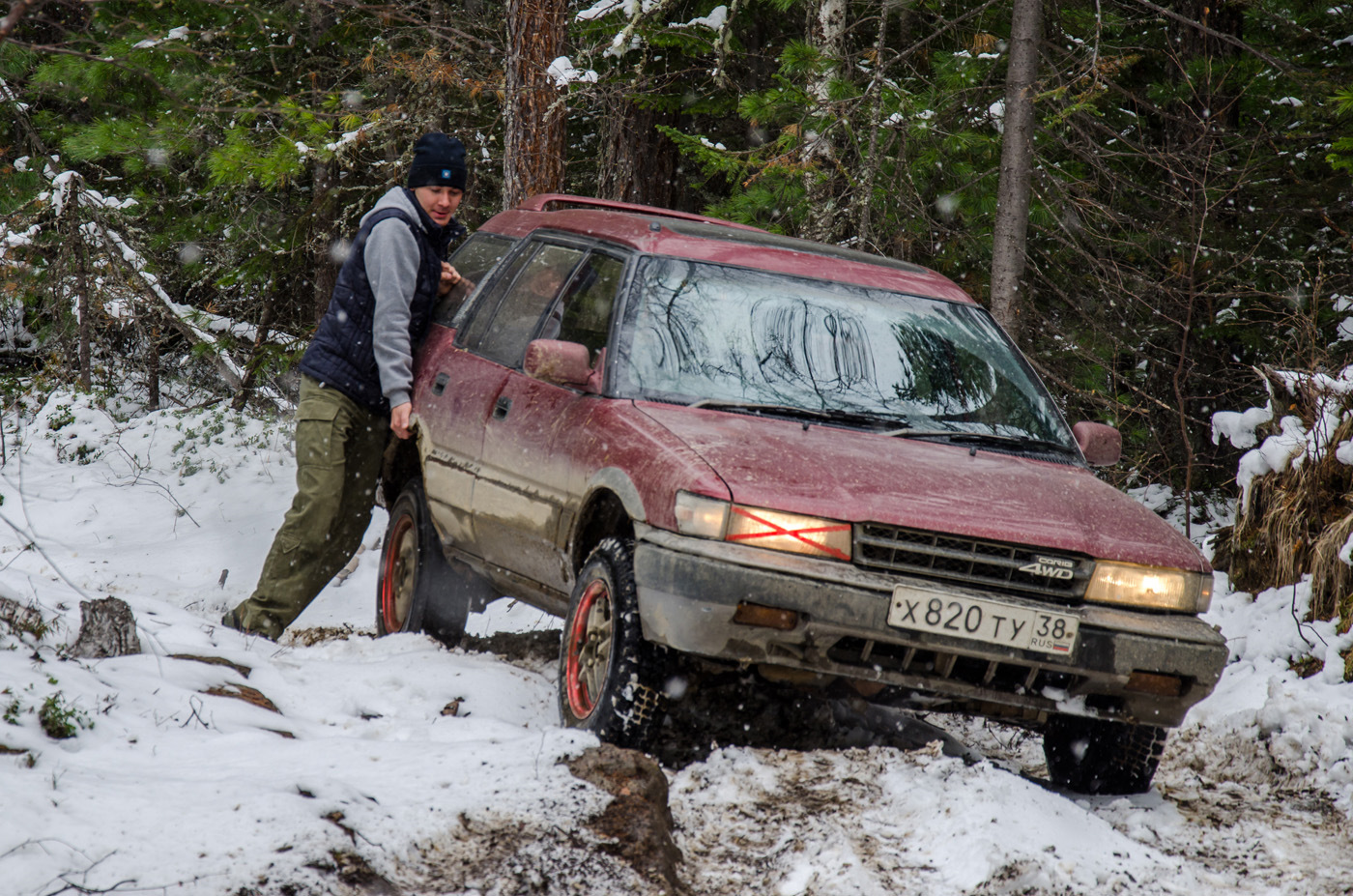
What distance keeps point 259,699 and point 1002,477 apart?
257 centimetres

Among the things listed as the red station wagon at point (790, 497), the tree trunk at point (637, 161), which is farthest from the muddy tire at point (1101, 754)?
the tree trunk at point (637, 161)

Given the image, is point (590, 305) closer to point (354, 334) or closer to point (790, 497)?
point (354, 334)

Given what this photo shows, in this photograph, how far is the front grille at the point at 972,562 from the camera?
12.5ft

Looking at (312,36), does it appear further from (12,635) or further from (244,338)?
(12,635)

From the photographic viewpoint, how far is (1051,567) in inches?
154

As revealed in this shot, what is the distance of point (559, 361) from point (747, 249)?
3.65 feet

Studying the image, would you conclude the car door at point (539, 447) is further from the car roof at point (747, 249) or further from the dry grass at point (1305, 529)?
the dry grass at point (1305, 529)

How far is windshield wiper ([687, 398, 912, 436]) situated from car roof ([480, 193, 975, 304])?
79cm

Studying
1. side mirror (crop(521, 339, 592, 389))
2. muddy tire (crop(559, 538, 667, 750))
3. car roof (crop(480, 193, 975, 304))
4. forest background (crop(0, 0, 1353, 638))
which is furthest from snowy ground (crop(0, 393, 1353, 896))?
forest background (crop(0, 0, 1353, 638))

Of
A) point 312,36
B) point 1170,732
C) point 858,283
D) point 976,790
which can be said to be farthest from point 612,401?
point 312,36

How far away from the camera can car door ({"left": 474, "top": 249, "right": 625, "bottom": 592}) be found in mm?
4688

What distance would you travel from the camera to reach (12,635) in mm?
3859

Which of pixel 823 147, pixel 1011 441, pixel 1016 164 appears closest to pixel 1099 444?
pixel 1011 441

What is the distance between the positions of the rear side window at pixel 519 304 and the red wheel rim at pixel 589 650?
1.39 metres
